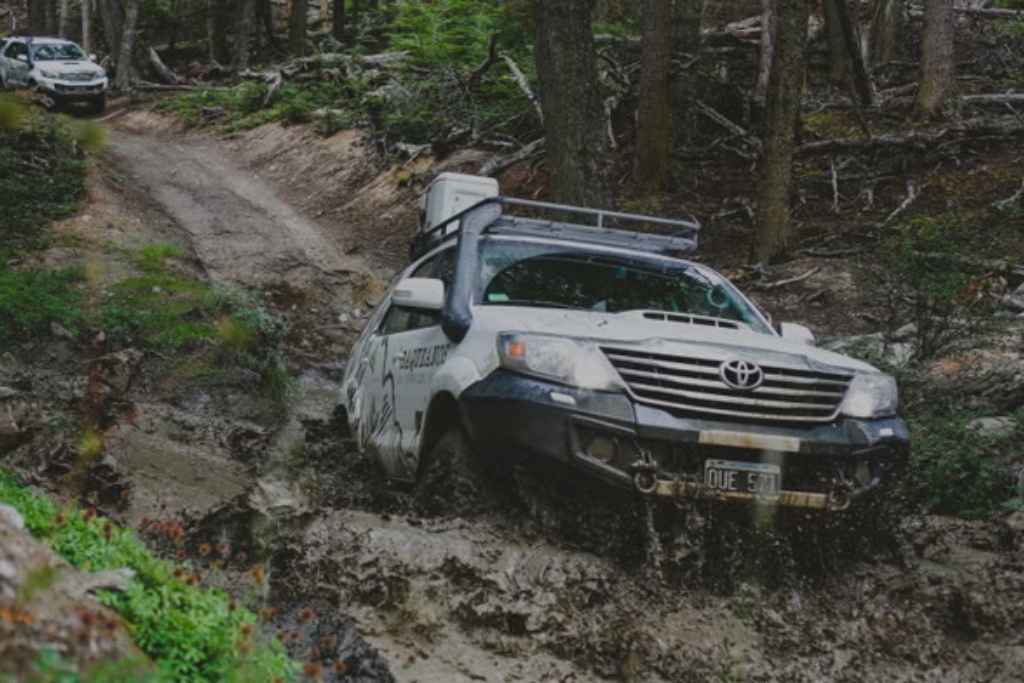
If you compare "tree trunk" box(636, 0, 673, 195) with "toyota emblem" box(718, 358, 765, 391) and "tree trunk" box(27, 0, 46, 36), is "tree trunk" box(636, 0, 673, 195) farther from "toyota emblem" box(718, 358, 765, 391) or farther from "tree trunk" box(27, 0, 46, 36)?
"tree trunk" box(27, 0, 46, 36)

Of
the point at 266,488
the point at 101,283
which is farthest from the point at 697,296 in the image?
the point at 101,283

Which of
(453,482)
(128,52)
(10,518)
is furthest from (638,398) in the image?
(128,52)

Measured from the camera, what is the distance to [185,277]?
12641 mm

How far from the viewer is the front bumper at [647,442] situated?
4879 mm

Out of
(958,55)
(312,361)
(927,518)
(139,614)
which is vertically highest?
(958,55)

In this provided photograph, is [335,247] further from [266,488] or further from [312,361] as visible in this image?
[266,488]

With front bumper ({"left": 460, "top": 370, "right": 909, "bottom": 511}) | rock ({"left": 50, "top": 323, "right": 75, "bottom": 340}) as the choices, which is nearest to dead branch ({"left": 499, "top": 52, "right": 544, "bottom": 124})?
rock ({"left": 50, "top": 323, "right": 75, "bottom": 340})

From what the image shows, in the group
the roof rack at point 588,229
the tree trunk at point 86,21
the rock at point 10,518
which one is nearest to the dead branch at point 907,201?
the roof rack at point 588,229

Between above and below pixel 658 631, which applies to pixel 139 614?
above

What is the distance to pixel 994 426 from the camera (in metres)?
7.66

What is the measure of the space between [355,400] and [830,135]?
11.7 m

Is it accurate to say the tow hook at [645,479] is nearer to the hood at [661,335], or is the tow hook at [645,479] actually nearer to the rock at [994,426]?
the hood at [661,335]

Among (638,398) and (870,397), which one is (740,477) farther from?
(870,397)

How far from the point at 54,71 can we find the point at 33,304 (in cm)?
2244
